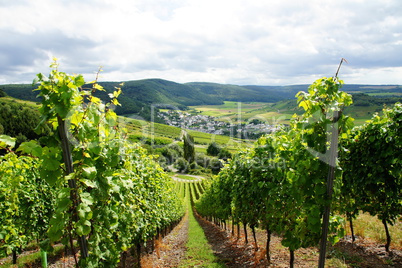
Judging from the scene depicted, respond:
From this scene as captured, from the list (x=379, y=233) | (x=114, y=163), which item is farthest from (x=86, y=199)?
(x=379, y=233)

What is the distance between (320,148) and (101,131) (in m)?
3.08

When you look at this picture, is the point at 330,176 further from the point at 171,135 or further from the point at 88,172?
the point at 171,135

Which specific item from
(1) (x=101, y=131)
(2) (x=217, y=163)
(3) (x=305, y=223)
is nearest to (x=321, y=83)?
(3) (x=305, y=223)

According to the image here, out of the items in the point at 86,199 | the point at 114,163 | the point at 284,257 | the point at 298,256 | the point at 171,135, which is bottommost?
the point at 171,135

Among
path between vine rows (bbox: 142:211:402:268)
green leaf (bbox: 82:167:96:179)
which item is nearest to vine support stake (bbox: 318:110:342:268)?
green leaf (bbox: 82:167:96:179)

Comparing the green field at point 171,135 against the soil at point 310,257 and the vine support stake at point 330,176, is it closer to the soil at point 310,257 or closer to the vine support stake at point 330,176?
the soil at point 310,257

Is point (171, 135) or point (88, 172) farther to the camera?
point (171, 135)

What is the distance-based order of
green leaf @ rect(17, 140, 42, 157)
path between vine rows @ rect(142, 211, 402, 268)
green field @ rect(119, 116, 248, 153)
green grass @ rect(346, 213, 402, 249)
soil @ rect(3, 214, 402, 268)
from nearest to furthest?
1. green leaf @ rect(17, 140, 42, 157)
2. soil @ rect(3, 214, 402, 268)
3. path between vine rows @ rect(142, 211, 402, 268)
4. green grass @ rect(346, 213, 402, 249)
5. green field @ rect(119, 116, 248, 153)

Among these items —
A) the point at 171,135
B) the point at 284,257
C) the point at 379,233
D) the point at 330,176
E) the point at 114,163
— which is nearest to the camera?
the point at 114,163

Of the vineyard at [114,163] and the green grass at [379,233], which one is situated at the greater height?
the vineyard at [114,163]

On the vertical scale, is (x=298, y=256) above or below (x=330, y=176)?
below

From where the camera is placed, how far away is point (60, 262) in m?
11.2

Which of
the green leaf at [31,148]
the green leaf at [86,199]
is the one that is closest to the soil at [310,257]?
the green leaf at [86,199]

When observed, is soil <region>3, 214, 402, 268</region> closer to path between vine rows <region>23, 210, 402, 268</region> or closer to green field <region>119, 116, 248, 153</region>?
path between vine rows <region>23, 210, 402, 268</region>
